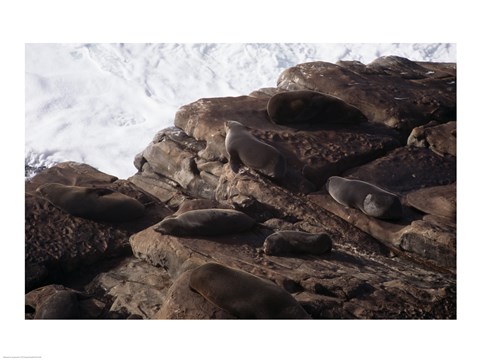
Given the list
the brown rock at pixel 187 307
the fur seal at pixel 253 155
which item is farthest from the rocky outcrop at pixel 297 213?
the fur seal at pixel 253 155

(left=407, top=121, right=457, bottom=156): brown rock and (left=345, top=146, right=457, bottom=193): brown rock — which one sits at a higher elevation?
(left=407, top=121, right=457, bottom=156): brown rock

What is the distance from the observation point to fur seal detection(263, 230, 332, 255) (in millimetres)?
6199

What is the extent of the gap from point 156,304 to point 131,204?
2122 mm

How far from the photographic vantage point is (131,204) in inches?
293

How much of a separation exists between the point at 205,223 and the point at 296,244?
3.46 ft

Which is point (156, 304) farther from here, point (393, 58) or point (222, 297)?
point (393, 58)

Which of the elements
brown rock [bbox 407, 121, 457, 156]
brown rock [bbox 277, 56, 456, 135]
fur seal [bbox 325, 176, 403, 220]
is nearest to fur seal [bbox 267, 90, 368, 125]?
brown rock [bbox 277, 56, 456, 135]

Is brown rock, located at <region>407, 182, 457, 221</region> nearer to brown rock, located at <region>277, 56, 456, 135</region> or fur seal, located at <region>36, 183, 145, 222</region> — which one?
brown rock, located at <region>277, 56, 456, 135</region>

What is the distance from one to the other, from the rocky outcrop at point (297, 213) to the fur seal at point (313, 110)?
0.07 metres

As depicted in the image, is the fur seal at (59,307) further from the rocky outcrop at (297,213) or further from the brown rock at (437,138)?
the brown rock at (437,138)

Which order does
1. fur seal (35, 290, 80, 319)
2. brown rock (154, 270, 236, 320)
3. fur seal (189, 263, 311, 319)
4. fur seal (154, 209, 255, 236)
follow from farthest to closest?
fur seal (154, 209, 255, 236) → fur seal (35, 290, 80, 319) → brown rock (154, 270, 236, 320) → fur seal (189, 263, 311, 319)

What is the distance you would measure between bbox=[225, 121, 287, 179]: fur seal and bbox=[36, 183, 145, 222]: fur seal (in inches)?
56.1

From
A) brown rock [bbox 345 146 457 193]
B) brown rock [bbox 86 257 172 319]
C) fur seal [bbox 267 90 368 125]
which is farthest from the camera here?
fur seal [bbox 267 90 368 125]

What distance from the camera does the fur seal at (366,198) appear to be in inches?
263
